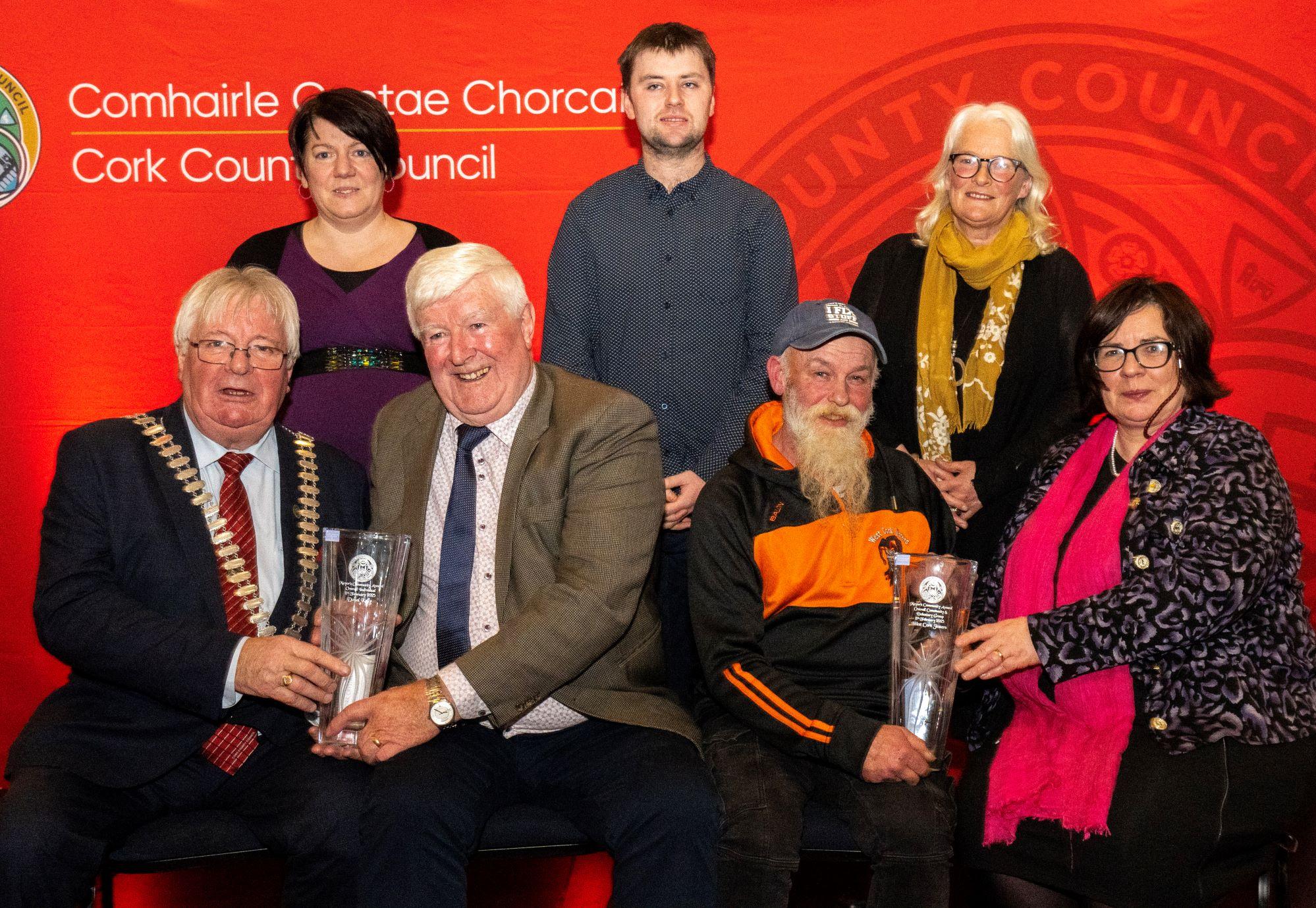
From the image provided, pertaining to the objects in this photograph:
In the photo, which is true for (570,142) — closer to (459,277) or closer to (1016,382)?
(459,277)

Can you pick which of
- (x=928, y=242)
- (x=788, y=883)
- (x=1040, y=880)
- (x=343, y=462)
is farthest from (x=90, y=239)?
(x=1040, y=880)

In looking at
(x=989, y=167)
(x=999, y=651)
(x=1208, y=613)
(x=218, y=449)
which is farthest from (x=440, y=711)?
(x=989, y=167)

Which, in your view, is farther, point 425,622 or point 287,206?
point 287,206

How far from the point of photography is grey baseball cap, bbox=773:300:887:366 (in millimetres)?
3320

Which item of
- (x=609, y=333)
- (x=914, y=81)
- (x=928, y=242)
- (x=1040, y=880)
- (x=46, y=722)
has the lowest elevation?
(x=1040, y=880)

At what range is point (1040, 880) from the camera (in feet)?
9.26

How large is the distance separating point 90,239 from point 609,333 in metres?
2.53

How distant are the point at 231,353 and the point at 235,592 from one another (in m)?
0.62

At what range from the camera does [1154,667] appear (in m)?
2.88

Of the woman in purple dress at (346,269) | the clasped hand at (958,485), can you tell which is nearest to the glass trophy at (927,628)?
the clasped hand at (958,485)

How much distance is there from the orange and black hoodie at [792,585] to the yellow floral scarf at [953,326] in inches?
→ 23.7

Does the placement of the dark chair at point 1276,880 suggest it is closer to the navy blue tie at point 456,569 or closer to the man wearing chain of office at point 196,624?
the navy blue tie at point 456,569

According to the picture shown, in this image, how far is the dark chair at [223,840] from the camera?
9.19ft

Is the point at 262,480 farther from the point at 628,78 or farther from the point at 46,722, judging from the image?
the point at 628,78
